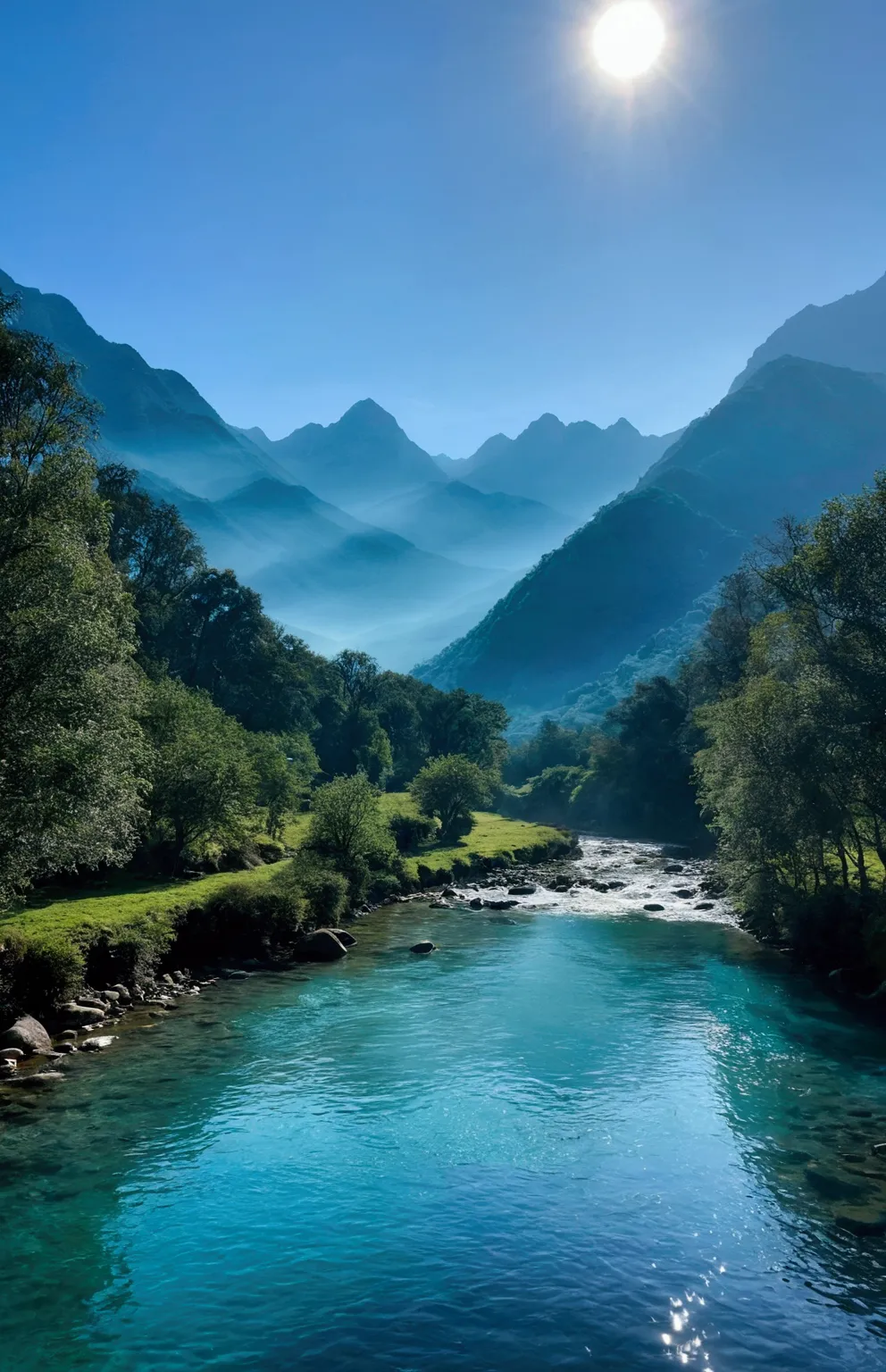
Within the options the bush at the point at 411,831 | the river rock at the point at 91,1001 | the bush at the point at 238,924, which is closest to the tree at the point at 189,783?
the bush at the point at 238,924

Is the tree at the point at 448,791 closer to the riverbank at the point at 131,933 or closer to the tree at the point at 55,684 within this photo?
the riverbank at the point at 131,933

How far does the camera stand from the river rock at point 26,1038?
25219 mm

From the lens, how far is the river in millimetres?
13695

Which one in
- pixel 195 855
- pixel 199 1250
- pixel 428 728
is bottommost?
pixel 199 1250

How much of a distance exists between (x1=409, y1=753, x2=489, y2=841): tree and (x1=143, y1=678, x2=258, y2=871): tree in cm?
3404

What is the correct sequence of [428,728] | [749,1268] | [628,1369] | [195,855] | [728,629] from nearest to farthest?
1. [628,1369]
2. [749,1268]
3. [195,855]
4. [728,629]
5. [428,728]

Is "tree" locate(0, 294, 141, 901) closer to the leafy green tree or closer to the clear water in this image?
the clear water

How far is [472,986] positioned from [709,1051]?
1107 cm

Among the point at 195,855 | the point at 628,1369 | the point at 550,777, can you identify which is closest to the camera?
the point at 628,1369

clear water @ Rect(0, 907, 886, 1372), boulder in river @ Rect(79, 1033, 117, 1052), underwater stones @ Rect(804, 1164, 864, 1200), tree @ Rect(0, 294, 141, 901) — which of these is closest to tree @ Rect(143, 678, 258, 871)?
tree @ Rect(0, 294, 141, 901)

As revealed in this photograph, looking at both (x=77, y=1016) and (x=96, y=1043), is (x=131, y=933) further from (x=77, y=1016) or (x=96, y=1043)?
(x=96, y=1043)

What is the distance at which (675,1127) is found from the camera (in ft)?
71.7

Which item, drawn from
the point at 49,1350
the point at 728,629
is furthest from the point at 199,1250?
the point at 728,629

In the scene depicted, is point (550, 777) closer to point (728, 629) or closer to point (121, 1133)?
point (728, 629)
